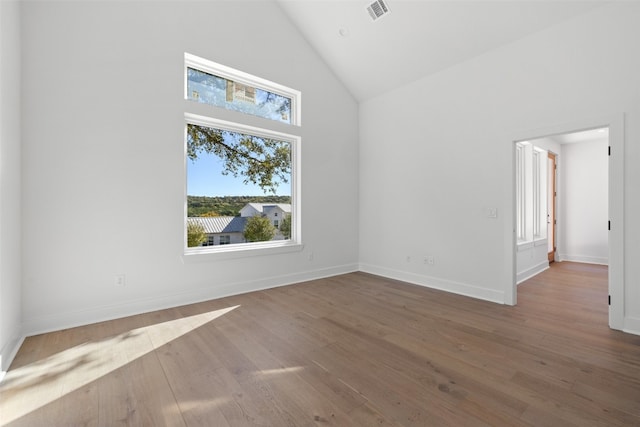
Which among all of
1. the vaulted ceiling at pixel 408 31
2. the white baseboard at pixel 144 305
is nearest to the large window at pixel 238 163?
the white baseboard at pixel 144 305

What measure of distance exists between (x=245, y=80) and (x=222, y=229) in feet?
7.10

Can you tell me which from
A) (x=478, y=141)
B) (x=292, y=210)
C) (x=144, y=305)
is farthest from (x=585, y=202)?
(x=144, y=305)

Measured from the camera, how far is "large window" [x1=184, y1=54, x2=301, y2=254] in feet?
12.5

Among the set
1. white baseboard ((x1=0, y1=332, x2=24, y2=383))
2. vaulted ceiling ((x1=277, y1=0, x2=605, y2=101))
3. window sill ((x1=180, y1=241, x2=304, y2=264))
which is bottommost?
white baseboard ((x1=0, y1=332, x2=24, y2=383))

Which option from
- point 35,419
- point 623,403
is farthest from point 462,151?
point 35,419

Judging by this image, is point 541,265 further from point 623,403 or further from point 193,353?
point 193,353

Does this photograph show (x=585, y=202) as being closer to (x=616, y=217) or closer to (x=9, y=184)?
(x=616, y=217)

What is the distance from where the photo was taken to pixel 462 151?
4.06m

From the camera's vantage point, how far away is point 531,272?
526cm

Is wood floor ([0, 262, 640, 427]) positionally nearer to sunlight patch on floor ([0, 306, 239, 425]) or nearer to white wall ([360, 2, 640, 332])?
sunlight patch on floor ([0, 306, 239, 425])

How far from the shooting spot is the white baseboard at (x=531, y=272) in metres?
4.79

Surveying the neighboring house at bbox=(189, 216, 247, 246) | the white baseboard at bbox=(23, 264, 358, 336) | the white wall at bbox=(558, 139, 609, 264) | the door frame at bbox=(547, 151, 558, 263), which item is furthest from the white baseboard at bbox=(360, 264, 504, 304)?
the white wall at bbox=(558, 139, 609, 264)

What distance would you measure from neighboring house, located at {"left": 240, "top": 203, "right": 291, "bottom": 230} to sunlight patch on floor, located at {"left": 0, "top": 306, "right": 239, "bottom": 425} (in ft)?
5.88

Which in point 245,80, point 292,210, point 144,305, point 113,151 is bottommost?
point 144,305
